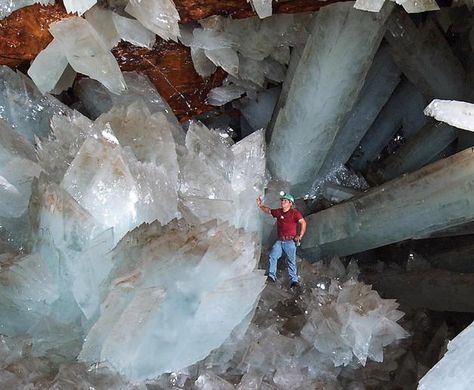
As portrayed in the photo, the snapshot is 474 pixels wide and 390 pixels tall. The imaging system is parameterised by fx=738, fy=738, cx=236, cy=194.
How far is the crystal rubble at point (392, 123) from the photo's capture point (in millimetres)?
2619

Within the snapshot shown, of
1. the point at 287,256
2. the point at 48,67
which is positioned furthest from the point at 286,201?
the point at 48,67

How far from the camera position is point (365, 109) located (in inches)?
99.2

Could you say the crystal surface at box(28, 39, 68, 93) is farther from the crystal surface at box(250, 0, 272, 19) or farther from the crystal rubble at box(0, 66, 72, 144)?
the crystal surface at box(250, 0, 272, 19)

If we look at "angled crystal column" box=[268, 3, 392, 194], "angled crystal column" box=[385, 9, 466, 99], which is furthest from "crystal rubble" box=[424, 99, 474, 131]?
"angled crystal column" box=[385, 9, 466, 99]

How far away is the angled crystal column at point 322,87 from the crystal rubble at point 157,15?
41 centimetres

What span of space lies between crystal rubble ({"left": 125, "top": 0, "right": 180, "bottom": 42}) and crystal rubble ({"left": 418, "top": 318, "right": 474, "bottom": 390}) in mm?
1026

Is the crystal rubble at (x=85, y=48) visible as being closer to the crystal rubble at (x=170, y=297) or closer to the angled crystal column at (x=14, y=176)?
Result: the angled crystal column at (x=14, y=176)

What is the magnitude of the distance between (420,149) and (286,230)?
27.1 inches

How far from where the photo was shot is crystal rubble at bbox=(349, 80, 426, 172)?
262cm

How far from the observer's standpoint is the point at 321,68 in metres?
2.04

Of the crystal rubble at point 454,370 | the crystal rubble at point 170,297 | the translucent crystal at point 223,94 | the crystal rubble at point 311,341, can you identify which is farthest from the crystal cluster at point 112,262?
the translucent crystal at point 223,94

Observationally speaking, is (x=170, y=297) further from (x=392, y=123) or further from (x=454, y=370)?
(x=392, y=123)

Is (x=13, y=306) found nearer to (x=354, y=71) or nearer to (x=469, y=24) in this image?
(x=354, y=71)

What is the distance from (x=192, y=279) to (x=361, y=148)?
130 centimetres
